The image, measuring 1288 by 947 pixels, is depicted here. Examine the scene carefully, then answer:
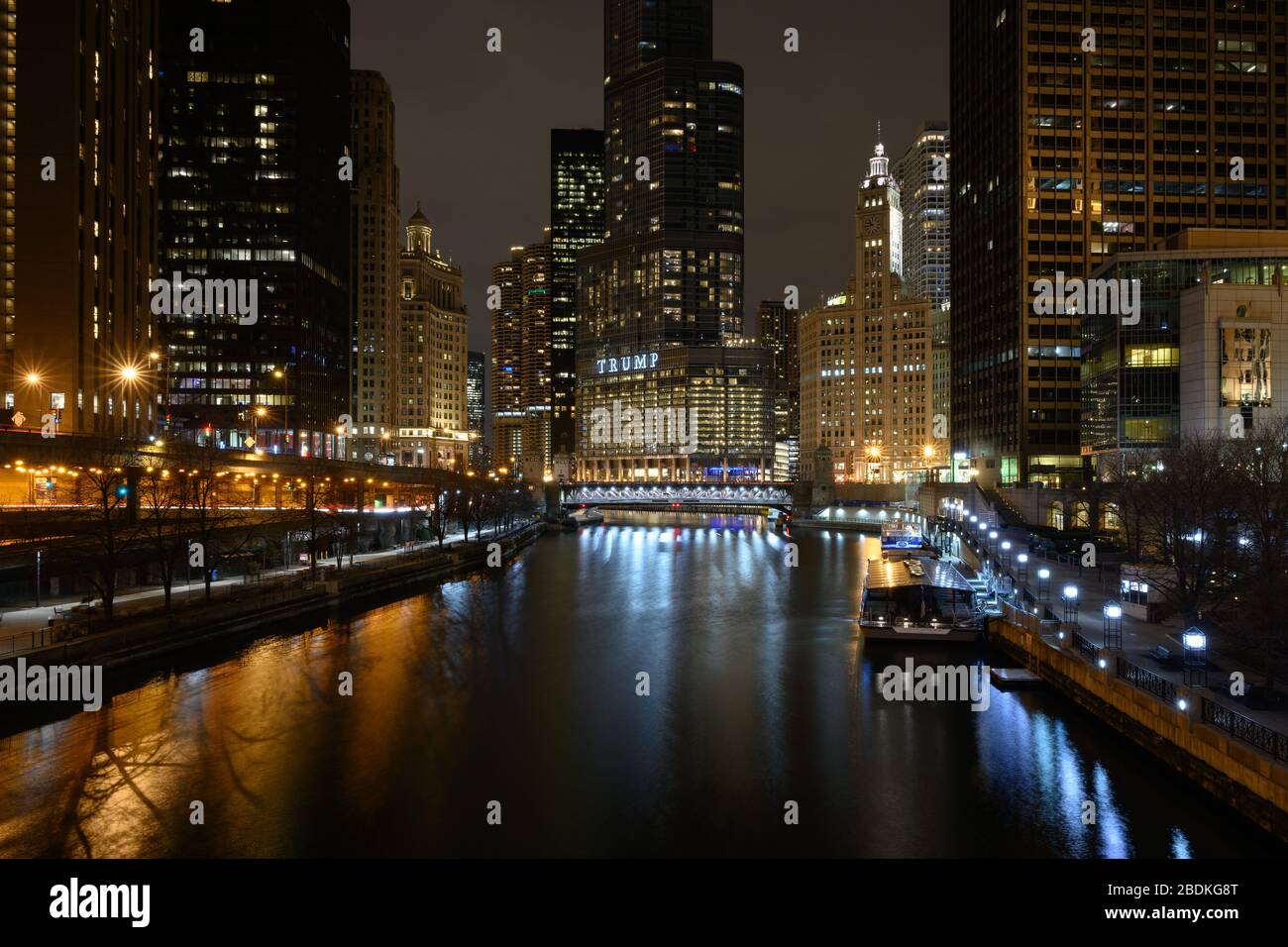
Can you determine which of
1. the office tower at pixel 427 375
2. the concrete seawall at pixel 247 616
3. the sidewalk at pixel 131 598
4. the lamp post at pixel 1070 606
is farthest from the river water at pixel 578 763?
the office tower at pixel 427 375

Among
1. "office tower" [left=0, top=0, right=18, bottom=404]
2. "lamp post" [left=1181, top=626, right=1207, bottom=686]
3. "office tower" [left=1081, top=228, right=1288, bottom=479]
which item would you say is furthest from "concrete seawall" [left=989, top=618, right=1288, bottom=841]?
"office tower" [left=0, top=0, right=18, bottom=404]

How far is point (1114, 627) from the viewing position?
95.1 feet

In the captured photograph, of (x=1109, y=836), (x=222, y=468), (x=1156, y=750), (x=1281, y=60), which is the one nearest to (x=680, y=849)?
(x=1109, y=836)

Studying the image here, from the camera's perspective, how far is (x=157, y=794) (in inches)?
830

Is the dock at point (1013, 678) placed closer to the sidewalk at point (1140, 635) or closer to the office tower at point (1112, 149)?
the sidewalk at point (1140, 635)

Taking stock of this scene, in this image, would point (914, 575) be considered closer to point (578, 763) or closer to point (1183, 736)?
point (1183, 736)

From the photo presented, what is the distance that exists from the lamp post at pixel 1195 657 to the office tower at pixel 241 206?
111 meters

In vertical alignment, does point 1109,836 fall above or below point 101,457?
below

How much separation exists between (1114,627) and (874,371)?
489ft

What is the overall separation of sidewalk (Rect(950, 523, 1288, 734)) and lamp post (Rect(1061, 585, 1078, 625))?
0.80 ft

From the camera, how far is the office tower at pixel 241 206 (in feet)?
388

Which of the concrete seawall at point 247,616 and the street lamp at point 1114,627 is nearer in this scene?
the street lamp at point 1114,627
